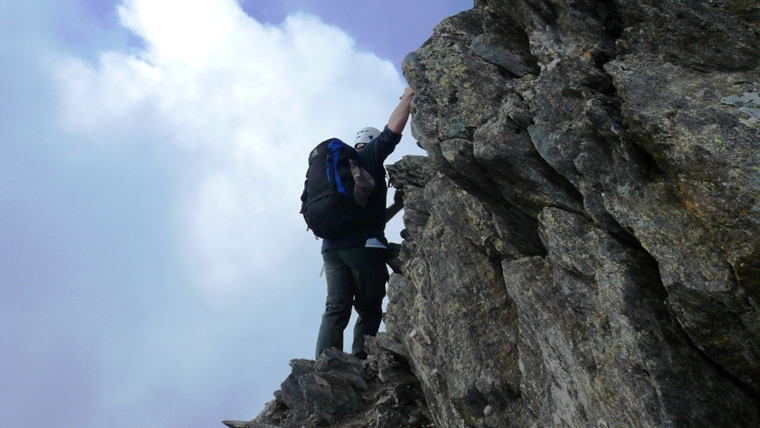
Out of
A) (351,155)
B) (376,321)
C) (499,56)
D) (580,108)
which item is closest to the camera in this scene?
(580,108)

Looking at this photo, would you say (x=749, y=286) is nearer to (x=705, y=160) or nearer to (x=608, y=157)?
(x=705, y=160)

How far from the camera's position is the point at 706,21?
7.23 m

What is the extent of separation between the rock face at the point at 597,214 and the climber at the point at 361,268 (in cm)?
426

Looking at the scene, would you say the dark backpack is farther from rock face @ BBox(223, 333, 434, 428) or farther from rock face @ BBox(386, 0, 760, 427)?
rock face @ BBox(386, 0, 760, 427)

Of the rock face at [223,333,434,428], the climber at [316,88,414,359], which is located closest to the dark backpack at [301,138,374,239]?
the climber at [316,88,414,359]

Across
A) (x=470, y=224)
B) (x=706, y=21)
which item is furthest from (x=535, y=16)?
(x=470, y=224)

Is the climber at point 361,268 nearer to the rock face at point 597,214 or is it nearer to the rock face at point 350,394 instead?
the rock face at point 350,394

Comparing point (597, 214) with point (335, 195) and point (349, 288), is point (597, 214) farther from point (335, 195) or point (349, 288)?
point (349, 288)

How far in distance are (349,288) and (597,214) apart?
9.54 meters

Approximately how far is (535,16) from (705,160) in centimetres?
425

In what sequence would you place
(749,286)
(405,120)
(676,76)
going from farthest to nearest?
(405,120)
(676,76)
(749,286)

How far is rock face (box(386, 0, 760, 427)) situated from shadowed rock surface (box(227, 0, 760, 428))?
20mm

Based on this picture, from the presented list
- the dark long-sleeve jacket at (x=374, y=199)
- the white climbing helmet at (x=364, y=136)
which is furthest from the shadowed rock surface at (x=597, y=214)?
the white climbing helmet at (x=364, y=136)

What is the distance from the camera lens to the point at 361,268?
15.4 m
